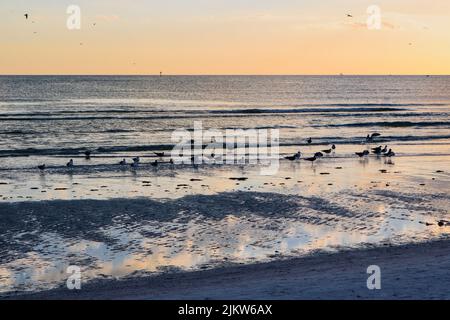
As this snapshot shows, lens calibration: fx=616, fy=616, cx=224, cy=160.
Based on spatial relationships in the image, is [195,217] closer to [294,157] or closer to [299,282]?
[299,282]

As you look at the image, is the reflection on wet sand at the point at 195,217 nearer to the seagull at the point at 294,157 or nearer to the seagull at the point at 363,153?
the seagull at the point at 294,157

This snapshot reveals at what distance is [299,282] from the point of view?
1092 centimetres

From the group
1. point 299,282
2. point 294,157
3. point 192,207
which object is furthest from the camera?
point 294,157

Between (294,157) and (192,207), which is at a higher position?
(294,157)

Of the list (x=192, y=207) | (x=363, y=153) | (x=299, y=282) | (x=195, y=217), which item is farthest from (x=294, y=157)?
(x=299, y=282)

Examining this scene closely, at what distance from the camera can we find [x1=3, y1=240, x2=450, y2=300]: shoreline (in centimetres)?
1016

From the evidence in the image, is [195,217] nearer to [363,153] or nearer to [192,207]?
[192,207]

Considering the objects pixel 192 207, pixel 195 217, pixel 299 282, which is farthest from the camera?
pixel 192 207

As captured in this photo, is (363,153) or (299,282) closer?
(299,282)

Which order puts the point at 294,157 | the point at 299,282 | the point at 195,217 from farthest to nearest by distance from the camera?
the point at 294,157 < the point at 195,217 < the point at 299,282

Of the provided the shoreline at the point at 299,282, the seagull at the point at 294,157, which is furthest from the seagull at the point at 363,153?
the shoreline at the point at 299,282

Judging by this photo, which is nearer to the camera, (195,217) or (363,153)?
(195,217)
